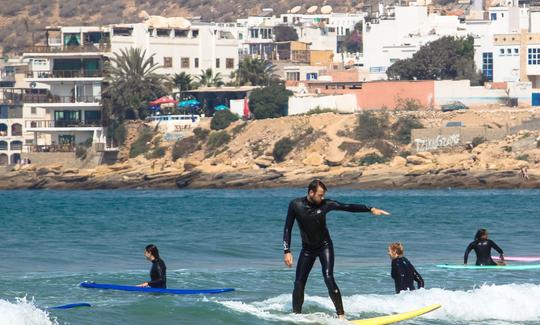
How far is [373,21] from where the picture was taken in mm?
113875

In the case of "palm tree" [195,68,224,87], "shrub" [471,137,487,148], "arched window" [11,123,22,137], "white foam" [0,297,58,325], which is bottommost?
"arched window" [11,123,22,137]

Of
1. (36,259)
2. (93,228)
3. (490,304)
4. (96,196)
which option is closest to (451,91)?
(96,196)

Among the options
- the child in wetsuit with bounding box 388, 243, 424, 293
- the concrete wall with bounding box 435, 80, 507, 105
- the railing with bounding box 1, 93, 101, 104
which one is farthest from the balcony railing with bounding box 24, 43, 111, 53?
the child in wetsuit with bounding box 388, 243, 424, 293

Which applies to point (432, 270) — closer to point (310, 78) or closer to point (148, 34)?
point (148, 34)

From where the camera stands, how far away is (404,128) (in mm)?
93750

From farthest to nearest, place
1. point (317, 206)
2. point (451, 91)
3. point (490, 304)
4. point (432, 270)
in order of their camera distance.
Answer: point (451, 91)
point (432, 270)
point (490, 304)
point (317, 206)

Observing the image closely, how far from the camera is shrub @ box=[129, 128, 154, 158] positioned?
96750mm

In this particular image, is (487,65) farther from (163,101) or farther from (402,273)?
(402,273)

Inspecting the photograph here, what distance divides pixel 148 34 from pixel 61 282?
75589mm

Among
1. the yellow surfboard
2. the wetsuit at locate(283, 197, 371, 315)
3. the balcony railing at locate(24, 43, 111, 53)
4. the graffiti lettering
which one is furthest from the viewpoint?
the balcony railing at locate(24, 43, 111, 53)

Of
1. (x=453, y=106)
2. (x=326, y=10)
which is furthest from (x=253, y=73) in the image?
(x=326, y=10)

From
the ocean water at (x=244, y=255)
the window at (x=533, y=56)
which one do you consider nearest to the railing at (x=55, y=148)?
the ocean water at (x=244, y=255)

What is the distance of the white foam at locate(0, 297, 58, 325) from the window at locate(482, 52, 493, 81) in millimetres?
85451

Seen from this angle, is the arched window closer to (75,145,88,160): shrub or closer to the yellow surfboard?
(75,145,88,160): shrub
